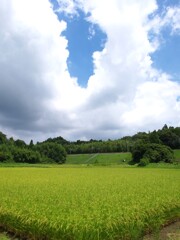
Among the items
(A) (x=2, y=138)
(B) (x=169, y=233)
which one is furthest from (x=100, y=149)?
(B) (x=169, y=233)

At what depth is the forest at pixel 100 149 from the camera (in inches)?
3622

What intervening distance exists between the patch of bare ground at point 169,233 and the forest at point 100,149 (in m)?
62.9

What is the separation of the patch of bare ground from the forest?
62.9 m

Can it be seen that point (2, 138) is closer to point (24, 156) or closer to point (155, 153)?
point (24, 156)

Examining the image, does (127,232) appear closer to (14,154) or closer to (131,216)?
(131,216)

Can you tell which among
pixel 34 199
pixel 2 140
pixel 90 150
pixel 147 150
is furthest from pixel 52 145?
pixel 34 199

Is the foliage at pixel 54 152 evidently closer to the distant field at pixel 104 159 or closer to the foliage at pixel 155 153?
the distant field at pixel 104 159

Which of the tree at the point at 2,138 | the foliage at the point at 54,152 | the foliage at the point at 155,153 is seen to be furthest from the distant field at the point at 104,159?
the tree at the point at 2,138

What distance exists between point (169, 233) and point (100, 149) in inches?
5533

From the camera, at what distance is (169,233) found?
12.9m

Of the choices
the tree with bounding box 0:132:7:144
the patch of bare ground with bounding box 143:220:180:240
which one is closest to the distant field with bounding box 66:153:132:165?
the tree with bounding box 0:132:7:144

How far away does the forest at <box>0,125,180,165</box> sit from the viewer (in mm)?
92000

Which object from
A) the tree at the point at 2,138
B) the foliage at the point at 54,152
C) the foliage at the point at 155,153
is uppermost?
the tree at the point at 2,138

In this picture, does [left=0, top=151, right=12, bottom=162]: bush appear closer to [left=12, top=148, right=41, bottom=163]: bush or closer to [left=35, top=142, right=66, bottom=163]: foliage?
[left=12, top=148, right=41, bottom=163]: bush
